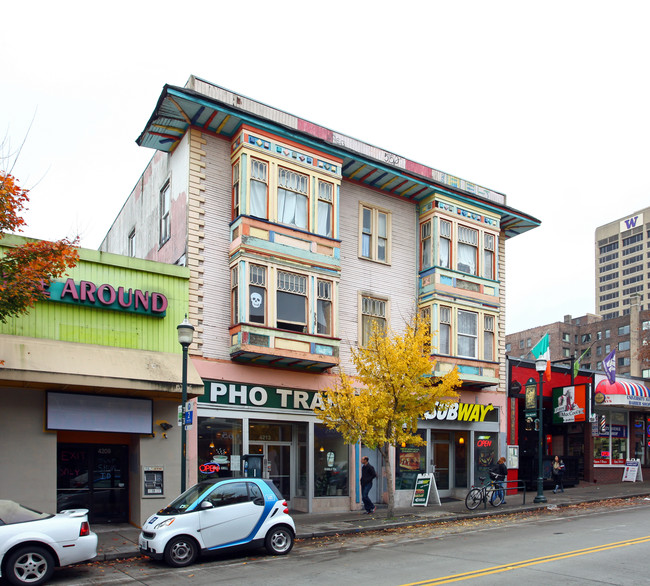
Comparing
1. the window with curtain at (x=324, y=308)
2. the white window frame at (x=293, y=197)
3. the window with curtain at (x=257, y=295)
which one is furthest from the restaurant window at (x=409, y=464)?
the white window frame at (x=293, y=197)

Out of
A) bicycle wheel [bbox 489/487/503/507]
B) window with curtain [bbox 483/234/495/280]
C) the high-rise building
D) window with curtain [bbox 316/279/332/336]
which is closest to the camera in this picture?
window with curtain [bbox 316/279/332/336]

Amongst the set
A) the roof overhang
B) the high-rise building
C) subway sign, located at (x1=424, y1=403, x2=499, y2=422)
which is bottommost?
subway sign, located at (x1=424, y1=403, x2=499, y2=422)

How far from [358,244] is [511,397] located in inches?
361

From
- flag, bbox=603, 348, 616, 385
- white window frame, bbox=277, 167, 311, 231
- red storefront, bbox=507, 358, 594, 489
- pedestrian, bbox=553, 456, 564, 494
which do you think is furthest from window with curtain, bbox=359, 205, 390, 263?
flag, bbox=603, 348, 616, 385

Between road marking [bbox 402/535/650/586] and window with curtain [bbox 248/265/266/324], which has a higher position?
window with curtain [bbox 248/265/266/324]

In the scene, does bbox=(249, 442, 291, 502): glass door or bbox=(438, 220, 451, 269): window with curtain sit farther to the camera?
bbox=(438, 220, 451, 269): window with curtain

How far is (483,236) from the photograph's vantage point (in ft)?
88.0

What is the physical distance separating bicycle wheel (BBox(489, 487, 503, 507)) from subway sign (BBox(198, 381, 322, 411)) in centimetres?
621

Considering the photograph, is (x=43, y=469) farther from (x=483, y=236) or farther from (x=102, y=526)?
(x=483, y=236)

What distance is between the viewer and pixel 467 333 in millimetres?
25844

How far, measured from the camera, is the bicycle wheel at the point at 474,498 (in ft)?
70.6

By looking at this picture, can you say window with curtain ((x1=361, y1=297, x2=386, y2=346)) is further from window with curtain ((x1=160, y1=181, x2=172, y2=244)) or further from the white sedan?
the white sedan

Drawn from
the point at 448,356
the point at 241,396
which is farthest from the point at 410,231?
the point at 241,396

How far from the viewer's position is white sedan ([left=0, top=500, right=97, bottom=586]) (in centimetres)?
1124
